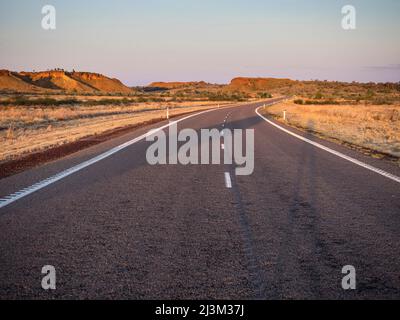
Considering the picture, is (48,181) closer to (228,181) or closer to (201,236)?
(228,181)

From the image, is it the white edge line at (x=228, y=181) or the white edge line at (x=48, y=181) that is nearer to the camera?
the white edge line at (x=48, y=181)

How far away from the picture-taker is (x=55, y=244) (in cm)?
522

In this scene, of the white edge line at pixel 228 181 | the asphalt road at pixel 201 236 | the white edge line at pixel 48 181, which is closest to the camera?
the asphalt road at pixel 201 236

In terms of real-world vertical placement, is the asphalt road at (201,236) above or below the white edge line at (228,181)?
below

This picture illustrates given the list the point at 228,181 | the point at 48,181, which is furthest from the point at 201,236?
the point at 48,181

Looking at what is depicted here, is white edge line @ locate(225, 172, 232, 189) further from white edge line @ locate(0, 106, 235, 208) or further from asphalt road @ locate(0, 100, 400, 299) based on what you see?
white edge line @ locate(0, 106, 235, 208)

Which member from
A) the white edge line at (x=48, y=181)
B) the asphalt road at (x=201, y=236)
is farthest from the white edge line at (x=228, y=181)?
the white edge line at (x=48, y=181)

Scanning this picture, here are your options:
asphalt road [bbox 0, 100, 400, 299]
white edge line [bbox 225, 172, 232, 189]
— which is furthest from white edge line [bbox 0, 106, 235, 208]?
white edge line [bbox 225, 172, 232, 189]

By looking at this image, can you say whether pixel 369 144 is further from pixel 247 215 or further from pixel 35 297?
pixel 35 297

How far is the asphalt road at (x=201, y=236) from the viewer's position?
409 cm

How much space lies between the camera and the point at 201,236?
18.3 feet

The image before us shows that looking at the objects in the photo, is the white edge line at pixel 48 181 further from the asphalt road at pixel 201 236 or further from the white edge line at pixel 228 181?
the white edge line at pixel 228 181

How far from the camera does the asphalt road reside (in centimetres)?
409
